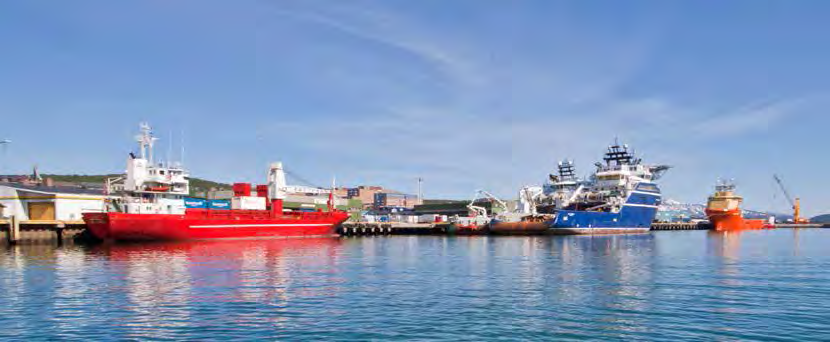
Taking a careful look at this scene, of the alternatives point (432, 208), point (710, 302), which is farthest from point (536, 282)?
point (432, 208)

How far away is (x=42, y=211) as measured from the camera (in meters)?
62.2

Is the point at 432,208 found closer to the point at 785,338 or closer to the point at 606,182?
the point at 606,182

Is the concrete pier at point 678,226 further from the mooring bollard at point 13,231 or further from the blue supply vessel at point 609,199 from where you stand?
the mooring bollard at point 13,231

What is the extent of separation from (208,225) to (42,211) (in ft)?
56.9

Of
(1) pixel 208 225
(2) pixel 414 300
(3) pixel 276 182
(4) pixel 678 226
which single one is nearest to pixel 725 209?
(4) pixel 678 226

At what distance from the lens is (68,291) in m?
23.9

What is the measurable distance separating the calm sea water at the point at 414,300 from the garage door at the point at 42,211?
29.1 metres

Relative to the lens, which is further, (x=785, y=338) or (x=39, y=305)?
(x=39, y=305)

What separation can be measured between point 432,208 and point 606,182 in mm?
65772

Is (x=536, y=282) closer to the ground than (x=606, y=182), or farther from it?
closer to the ground

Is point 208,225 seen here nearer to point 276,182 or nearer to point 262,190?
point 276,182

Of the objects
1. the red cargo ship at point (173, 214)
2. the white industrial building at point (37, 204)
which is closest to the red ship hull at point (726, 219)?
the red cargo ship at point (173, 214)

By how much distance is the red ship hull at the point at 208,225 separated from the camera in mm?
56000

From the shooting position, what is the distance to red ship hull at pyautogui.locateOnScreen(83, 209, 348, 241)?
56000 mm
